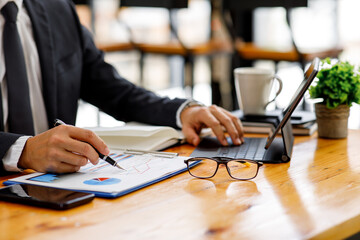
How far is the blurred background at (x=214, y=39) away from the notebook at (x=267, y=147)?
1857 millimetres

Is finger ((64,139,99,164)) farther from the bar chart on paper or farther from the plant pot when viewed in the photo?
the plant pot

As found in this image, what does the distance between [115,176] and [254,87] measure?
68 centimetres

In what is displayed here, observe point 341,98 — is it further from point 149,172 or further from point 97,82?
point 97,82

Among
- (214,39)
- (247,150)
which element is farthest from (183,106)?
(214,39)

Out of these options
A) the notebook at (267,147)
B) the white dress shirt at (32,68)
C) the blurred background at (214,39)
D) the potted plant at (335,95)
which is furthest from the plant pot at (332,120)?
the blurred background at (214,39)

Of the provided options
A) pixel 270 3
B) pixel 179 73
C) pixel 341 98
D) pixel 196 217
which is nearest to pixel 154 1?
pixel 270 3

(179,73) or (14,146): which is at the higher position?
(14,146)

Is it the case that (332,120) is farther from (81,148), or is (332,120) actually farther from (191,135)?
(81,148)

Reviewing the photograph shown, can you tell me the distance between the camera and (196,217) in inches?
36.7

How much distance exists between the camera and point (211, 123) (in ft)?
4.94

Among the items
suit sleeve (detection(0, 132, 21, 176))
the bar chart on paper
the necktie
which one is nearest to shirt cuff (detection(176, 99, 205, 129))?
the bar chart on paper

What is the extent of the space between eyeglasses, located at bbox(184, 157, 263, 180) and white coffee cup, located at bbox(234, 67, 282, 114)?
45 cm

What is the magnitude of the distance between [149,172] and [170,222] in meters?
0.28

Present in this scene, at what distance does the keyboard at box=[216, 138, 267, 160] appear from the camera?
4.48 feet
